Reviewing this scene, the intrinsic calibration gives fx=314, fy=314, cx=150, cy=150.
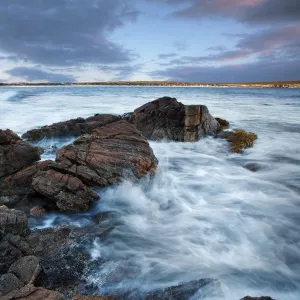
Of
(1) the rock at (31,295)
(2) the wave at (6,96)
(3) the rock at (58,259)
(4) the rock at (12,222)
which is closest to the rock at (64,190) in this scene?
(3) the rock at (58,259)

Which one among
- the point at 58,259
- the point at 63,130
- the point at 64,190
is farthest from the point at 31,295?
the point at 63,130

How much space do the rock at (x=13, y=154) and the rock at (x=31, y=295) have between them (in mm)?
6515

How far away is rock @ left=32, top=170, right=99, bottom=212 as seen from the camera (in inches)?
355

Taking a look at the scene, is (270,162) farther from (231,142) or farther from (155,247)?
(155,247)

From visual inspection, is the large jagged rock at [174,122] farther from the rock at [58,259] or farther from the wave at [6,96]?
the wave at [6,96]

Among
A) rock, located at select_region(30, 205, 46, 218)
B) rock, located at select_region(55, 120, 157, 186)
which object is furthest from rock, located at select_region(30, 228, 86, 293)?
rock, located at select_region(55, 120, 157, 186)

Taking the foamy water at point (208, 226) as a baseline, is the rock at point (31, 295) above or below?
above

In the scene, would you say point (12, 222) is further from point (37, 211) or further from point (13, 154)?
point (13, 154)

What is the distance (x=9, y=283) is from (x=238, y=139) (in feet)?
48.1

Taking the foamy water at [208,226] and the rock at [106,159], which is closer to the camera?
the foamy water at [208,226]

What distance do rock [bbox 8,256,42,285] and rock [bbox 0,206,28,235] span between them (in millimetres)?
1389

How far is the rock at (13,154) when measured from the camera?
1059 cm

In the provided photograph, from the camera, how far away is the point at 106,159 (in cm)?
1066

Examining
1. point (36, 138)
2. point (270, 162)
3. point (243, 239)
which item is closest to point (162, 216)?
point (243, 239)
